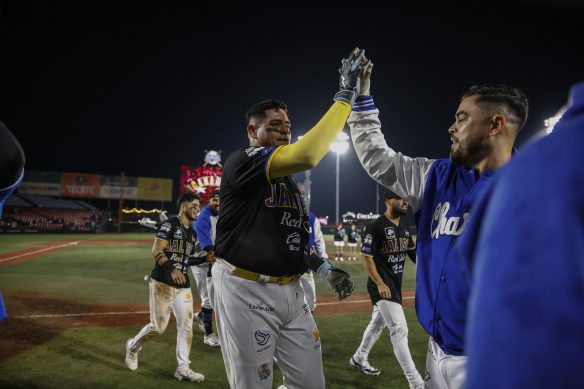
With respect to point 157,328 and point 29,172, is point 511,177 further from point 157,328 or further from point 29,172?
point 29,172

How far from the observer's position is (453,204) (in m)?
2.28

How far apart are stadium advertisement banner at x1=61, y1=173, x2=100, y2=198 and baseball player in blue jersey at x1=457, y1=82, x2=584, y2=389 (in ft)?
198

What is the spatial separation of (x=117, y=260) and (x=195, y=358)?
44.0 ft

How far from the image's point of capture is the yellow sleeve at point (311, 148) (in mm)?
2463

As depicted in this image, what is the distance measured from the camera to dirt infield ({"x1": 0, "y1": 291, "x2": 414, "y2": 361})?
669cm

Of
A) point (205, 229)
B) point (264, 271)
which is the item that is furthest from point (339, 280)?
point (205, 229)

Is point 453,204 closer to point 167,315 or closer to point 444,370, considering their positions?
point 444,370

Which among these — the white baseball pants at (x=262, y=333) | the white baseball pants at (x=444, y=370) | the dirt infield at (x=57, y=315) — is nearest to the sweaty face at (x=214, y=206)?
the dirt infield at (x=57, y=315)

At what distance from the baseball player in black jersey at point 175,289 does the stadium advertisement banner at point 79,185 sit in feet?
179

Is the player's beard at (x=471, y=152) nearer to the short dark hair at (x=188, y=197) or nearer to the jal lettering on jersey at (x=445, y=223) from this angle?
the jal lettering on jersey at (x=445, y=223)

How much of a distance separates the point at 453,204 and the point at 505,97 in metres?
0.74

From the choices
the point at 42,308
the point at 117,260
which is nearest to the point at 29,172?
the point at 117,260

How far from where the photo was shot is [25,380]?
16.2 feet

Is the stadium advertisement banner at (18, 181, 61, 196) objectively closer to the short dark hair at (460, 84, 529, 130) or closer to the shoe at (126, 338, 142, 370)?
the shoe at (126, 338, 142, 370)
